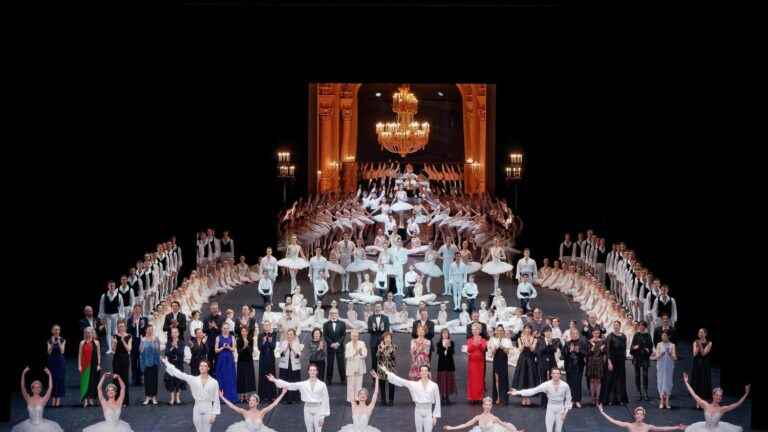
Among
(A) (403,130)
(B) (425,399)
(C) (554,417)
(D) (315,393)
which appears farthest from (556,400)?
(A) (403,130)

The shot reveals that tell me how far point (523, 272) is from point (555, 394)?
21.9 feet

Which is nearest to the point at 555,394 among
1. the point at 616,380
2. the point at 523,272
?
the point at 616,380

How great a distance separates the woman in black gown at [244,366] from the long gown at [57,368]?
2.08m

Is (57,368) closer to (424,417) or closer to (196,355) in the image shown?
(196,355)

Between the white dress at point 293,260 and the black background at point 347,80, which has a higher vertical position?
the black background at point 347,80

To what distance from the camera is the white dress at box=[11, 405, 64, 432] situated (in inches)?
596

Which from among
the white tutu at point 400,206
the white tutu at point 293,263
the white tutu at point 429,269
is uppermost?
the white tutu at point 400,206

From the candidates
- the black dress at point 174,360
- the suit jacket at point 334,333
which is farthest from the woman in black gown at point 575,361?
the black dress at point 174,360

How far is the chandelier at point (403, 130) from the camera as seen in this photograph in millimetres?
34312

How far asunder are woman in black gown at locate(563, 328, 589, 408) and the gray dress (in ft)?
3.08

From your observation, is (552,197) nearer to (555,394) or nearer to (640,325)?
(640,325)

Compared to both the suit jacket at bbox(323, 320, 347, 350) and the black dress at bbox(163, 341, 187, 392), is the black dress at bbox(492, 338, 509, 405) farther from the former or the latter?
the black dress at bbox(163, 341, 187, 392)

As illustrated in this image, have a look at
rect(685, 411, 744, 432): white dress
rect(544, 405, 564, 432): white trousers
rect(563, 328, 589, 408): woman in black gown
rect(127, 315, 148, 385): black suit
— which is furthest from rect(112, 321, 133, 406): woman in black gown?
rect(685, 411, 744, 432): white dress

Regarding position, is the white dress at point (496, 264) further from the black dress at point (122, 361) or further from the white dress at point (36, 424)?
the white dress at point (36, 424)
